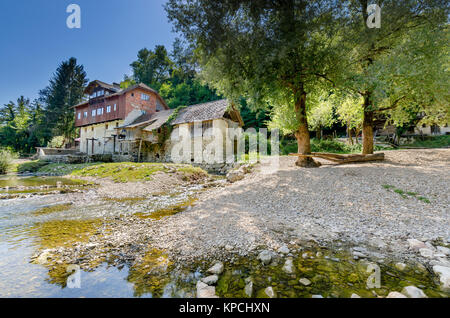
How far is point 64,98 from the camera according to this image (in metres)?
43.1

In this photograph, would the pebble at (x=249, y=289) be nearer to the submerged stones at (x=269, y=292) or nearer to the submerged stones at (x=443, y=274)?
the submerged stones at (x=269, y=292)

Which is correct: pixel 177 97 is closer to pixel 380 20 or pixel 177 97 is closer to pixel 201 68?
pixel 201 68

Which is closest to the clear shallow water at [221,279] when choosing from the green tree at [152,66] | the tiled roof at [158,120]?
the tiled roof at [158,120]

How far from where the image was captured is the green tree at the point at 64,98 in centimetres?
4225

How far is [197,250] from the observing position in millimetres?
3398

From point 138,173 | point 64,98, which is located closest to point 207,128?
point 138,173

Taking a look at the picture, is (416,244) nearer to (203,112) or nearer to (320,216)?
(320,216)

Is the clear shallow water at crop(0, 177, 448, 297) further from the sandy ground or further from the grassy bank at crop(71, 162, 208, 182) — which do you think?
the grassy bank at crop(71, 162, 208, 182)

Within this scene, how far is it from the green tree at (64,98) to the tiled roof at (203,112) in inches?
1356

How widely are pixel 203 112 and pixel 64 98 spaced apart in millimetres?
40622

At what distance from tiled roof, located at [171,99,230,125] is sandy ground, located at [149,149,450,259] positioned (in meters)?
14.5

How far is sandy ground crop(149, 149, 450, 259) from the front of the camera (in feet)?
11.7

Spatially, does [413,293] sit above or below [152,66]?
below
